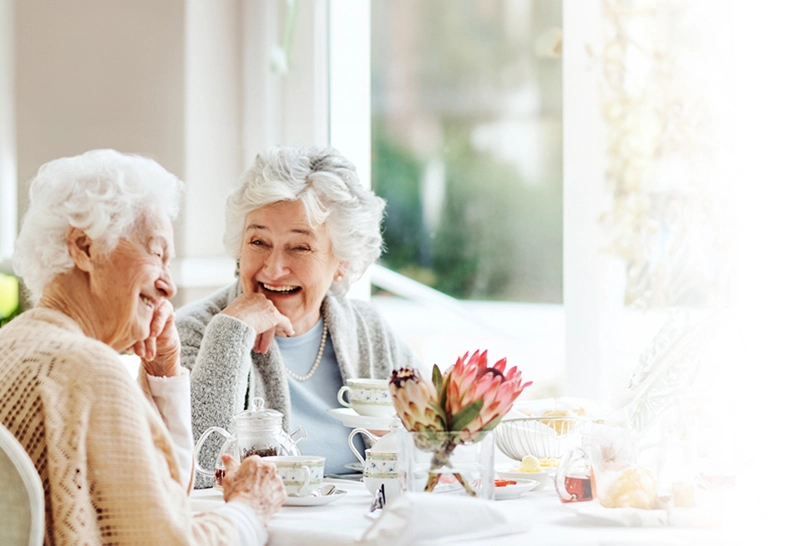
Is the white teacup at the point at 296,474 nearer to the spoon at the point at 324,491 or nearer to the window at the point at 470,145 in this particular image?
the spoon at the point at 324,491

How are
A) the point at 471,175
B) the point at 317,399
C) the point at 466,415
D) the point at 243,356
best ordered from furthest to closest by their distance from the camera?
the point at 471,175 → the point at 317,399 → the point at 243,356 → the point at 466,415

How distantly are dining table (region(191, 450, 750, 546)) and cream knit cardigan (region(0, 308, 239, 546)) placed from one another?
13cm

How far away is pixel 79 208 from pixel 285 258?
35.4 inches

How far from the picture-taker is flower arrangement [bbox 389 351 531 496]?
55.4 inches

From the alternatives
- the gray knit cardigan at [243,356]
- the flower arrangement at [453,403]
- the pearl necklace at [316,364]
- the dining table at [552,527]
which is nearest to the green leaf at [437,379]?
the flower arrangement at [453,403]

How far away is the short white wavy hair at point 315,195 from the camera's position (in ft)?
7.77

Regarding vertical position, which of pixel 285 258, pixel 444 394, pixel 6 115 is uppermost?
pixel 6 115

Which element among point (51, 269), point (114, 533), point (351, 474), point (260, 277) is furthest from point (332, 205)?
point (114, 533)

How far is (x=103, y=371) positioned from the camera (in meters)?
1.34

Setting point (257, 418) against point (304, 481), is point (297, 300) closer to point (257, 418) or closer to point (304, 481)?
point (257, 418)

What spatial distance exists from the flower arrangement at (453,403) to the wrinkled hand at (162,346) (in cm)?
48

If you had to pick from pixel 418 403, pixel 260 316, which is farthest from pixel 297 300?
pixel 418 403

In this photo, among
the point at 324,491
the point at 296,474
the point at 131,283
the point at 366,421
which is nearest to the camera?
the point at 131,283

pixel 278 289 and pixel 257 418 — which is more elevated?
pixel 278 289
